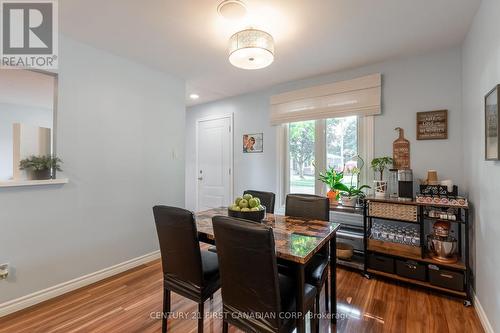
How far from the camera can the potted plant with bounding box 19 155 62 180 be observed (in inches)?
82.5

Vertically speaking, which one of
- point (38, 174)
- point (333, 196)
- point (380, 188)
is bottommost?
point (333, 196)

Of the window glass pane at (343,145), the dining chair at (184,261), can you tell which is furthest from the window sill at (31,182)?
the window glass pane at (343,145)

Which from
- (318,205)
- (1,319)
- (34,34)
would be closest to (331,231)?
(318,205)

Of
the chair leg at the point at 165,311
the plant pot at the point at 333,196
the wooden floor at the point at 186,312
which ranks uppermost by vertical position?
the plant pot at the point at 333,196

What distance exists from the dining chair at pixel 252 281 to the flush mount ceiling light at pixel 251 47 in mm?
1275

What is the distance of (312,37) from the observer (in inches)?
90.7

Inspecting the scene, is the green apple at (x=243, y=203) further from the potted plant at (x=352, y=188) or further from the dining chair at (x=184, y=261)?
the potted plant at (x=352, y=188)

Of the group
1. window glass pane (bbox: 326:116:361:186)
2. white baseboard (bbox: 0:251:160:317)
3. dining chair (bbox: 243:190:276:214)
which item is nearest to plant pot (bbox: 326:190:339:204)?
window glass pane (bbox: 326:116:361:186)

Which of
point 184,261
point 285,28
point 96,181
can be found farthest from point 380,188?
point 96,181

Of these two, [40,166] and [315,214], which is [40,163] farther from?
[315,214]

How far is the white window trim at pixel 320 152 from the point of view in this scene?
3.00m

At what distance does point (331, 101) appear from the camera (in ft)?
10.5

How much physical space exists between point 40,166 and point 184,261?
166 cm

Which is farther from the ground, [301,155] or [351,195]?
[301,155]
